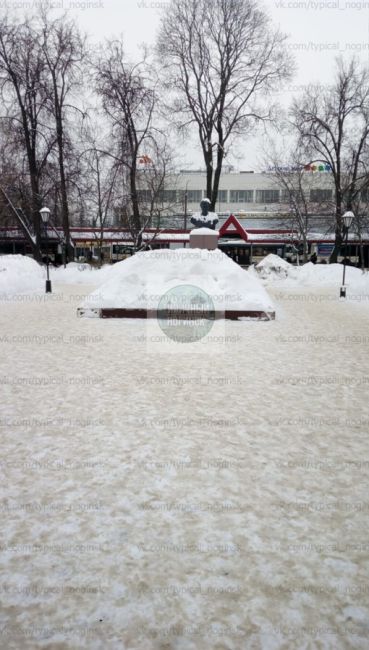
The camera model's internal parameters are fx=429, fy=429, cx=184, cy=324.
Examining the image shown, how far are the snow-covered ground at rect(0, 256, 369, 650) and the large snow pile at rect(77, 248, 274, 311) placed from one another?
5101 mm

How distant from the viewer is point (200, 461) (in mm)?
3746

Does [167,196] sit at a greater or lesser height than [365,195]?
greater

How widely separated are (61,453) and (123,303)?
26.3 ft

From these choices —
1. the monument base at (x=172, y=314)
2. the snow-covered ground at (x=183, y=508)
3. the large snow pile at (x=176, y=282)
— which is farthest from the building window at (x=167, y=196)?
the snow-covered ground at (x=183, y=508)

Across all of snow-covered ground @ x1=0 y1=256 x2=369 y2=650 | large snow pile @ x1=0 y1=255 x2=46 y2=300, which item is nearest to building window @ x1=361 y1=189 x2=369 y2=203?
large snow pile @ x1=0 y1=255 x2=46 y2=300

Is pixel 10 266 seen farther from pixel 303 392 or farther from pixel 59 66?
pixel 303 392

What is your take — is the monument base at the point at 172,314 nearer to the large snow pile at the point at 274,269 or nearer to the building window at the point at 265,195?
the large snow pile at the point at 274,269

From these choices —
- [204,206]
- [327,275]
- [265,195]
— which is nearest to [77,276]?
[204,206]

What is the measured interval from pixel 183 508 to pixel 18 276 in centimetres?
1757

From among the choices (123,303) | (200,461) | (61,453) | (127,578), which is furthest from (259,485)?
(123,303)

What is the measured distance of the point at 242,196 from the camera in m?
64.4

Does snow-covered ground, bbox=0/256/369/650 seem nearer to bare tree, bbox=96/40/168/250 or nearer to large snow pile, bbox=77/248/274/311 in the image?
large snow pile, bbox=77/248/274/311

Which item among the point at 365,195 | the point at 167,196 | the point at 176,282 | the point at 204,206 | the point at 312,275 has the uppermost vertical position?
the point at 167,196

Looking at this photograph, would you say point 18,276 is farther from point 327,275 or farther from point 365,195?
point 365,195
